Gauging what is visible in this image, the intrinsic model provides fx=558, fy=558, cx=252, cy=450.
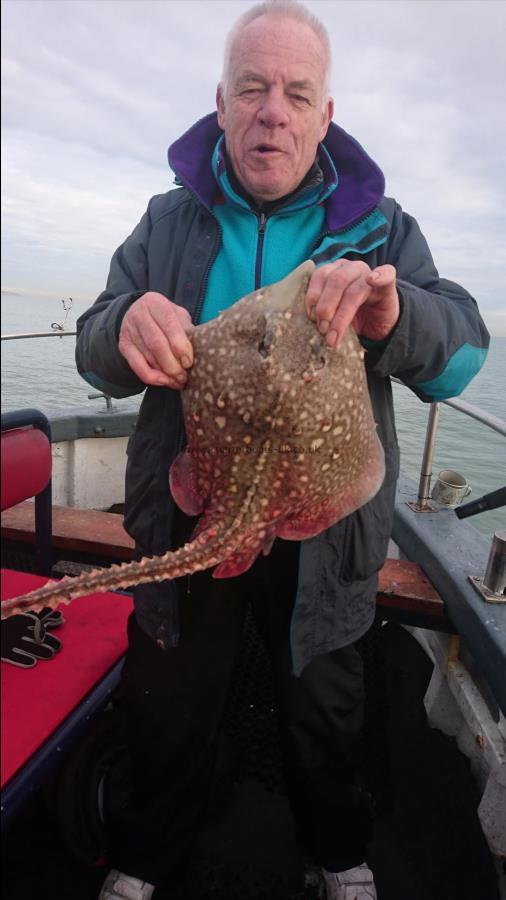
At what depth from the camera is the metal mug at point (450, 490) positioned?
388 cm

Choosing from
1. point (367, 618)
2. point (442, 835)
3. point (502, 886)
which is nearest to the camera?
point (367, 618)

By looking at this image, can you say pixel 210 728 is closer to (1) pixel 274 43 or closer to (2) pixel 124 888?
(2) pixel 124 888

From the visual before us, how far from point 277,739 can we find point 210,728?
1095mm

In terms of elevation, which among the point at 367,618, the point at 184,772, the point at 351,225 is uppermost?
the point at 351,225

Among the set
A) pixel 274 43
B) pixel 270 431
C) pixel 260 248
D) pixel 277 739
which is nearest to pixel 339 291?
pixel 270 431

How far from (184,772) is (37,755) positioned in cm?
68

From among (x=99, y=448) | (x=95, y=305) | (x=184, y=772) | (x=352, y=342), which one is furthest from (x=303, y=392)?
(x=99, y=448)

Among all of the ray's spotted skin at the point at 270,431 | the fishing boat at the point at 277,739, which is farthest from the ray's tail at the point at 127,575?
the fishing boat at the point at 277,739

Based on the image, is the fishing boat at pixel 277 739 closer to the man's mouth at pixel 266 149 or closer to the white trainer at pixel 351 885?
the white trainer at pixel 351 885

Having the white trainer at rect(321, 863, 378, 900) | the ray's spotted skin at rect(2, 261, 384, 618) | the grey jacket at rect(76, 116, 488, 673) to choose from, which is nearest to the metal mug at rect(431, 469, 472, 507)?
the grey jacket at rect(76, 116, 488, 673)

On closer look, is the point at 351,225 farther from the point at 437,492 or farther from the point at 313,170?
the point at 437,492

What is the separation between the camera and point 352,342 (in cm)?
156

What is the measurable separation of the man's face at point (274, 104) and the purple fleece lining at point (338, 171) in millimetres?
149

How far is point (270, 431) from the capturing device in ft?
5.04
